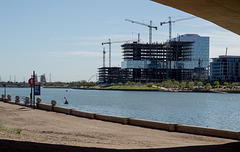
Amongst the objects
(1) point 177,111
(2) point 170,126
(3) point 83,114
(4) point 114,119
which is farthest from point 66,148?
(1) point 177,111

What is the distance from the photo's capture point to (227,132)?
21.0 metres

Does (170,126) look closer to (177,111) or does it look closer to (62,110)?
(62,110)

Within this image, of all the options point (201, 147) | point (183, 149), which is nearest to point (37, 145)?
point (183, 149)

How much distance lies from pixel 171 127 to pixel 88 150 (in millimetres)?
10012

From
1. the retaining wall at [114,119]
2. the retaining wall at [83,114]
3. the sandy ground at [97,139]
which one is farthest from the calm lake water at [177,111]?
the sandy ground at [97,139]

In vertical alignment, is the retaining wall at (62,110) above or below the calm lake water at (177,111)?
above

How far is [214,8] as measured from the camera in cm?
1633

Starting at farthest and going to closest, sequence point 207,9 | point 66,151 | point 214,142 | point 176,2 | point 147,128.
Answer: point 147,128 → point 214,142 → point 207,9 → point 176,2 → point 66,151

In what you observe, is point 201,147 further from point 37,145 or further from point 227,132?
point 37,145

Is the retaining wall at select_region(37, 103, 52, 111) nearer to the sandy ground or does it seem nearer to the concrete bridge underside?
the sandy ground

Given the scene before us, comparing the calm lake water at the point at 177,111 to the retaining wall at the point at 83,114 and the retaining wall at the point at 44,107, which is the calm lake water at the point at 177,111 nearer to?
the retaining wall at the point at 44,107

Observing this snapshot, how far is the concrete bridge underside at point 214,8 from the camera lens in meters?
15.4

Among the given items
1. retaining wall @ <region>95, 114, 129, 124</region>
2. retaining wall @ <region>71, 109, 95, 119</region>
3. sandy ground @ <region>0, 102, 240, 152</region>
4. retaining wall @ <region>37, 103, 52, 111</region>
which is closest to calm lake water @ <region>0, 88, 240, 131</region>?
retaining wall @ <region>37, 103, 52, 111</region>

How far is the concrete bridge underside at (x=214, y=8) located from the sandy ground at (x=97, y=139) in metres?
6.90
